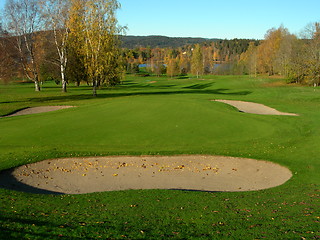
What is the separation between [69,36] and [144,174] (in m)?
41.2

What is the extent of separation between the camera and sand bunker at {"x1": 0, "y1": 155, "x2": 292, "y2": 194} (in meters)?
13.2

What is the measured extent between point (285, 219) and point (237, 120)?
49.9 ft

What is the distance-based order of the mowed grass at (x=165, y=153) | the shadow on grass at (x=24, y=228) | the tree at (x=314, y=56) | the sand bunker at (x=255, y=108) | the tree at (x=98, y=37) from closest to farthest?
the shadow on grass at (x=24, y=228)
the mowed grass at (x=165, y=153)
the sand bunker at (x=255, y=108)
the tree at (x=98, y=37)
the tree at (x=314, y=56)

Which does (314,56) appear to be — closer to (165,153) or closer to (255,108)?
(255,108)

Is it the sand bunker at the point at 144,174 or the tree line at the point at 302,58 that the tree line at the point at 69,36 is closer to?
the sand bunker at the point at 144,174

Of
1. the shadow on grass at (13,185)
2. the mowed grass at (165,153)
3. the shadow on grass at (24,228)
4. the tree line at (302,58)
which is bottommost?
the shadow on grass at (13,185)

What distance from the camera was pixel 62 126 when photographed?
2197cm

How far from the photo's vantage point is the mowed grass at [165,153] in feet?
24.2

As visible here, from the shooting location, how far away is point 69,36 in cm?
4931

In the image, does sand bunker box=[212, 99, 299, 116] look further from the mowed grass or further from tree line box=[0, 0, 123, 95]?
tree line box=[0, 0, 123, 95]

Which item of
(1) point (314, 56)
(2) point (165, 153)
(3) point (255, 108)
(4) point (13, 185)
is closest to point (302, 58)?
(1) point (314, 56)

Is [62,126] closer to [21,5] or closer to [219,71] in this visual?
[21,5]

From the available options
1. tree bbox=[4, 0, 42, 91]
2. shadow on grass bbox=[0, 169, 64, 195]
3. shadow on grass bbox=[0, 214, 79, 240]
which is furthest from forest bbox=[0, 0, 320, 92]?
shadow on grass bbox=[0, 214, 79, 240]

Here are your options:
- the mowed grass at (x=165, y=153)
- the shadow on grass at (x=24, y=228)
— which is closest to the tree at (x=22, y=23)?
the mowed grass at (x=165, y=153)
